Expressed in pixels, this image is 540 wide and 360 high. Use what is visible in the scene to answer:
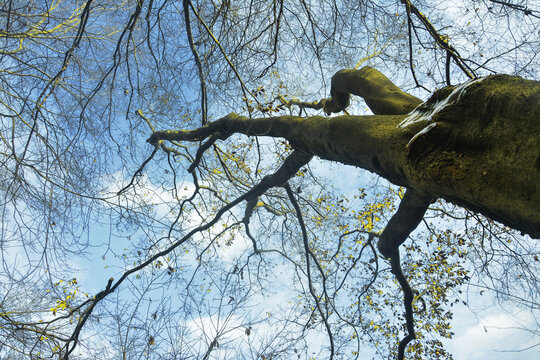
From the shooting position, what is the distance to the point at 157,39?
3.96 metres

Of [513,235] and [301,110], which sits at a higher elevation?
[301,110]

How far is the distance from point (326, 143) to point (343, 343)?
14.6 feet

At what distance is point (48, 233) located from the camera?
330 centimetres

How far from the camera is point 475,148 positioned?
117 centimetres

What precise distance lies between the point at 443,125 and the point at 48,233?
3.85 metres

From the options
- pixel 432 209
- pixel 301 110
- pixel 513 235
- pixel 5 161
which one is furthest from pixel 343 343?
pixel 5 161

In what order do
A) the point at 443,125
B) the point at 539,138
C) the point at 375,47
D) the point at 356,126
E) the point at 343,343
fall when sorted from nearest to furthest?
1. the point at 539,138
2. the point at 443,125
3. the point at 356,126
4. the point at 375,47
5. the point at 343,343

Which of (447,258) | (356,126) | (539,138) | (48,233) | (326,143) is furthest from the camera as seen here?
(447,258)

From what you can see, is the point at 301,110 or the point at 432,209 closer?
the point at 432,209

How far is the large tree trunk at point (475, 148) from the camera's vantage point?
0.99m

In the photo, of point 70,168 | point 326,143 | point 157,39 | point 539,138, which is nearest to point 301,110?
point 157,39

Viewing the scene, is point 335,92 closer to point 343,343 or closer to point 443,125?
point 443,125

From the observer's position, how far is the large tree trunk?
99cm

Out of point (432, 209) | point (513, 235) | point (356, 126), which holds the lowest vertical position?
point (356, 126)
